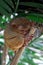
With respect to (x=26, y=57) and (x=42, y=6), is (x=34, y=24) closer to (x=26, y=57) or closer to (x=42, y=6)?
(x=42, y=6)

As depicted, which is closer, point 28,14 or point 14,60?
point 28,14

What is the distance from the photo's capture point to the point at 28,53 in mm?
852

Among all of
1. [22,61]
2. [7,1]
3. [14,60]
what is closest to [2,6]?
[7,1]

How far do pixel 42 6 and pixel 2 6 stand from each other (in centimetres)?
9

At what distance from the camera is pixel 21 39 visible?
0.43m

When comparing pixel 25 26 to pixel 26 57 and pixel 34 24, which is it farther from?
pixel 26 57

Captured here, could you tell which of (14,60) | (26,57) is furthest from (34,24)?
(26,57)

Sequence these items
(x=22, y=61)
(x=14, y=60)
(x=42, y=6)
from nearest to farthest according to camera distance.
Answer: (x=42, y=6)
(x=14, y=60)
(x=22, y=61)

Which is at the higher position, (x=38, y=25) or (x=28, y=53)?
(x=38, y=25)

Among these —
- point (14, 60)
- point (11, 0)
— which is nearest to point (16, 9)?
point (11, 0)

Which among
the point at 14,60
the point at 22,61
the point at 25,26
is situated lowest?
the point at 22,61

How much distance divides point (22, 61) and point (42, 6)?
1.64 feet

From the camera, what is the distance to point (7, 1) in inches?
15.3

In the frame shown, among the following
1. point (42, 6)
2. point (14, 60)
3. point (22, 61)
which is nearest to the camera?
point (42, 6)
